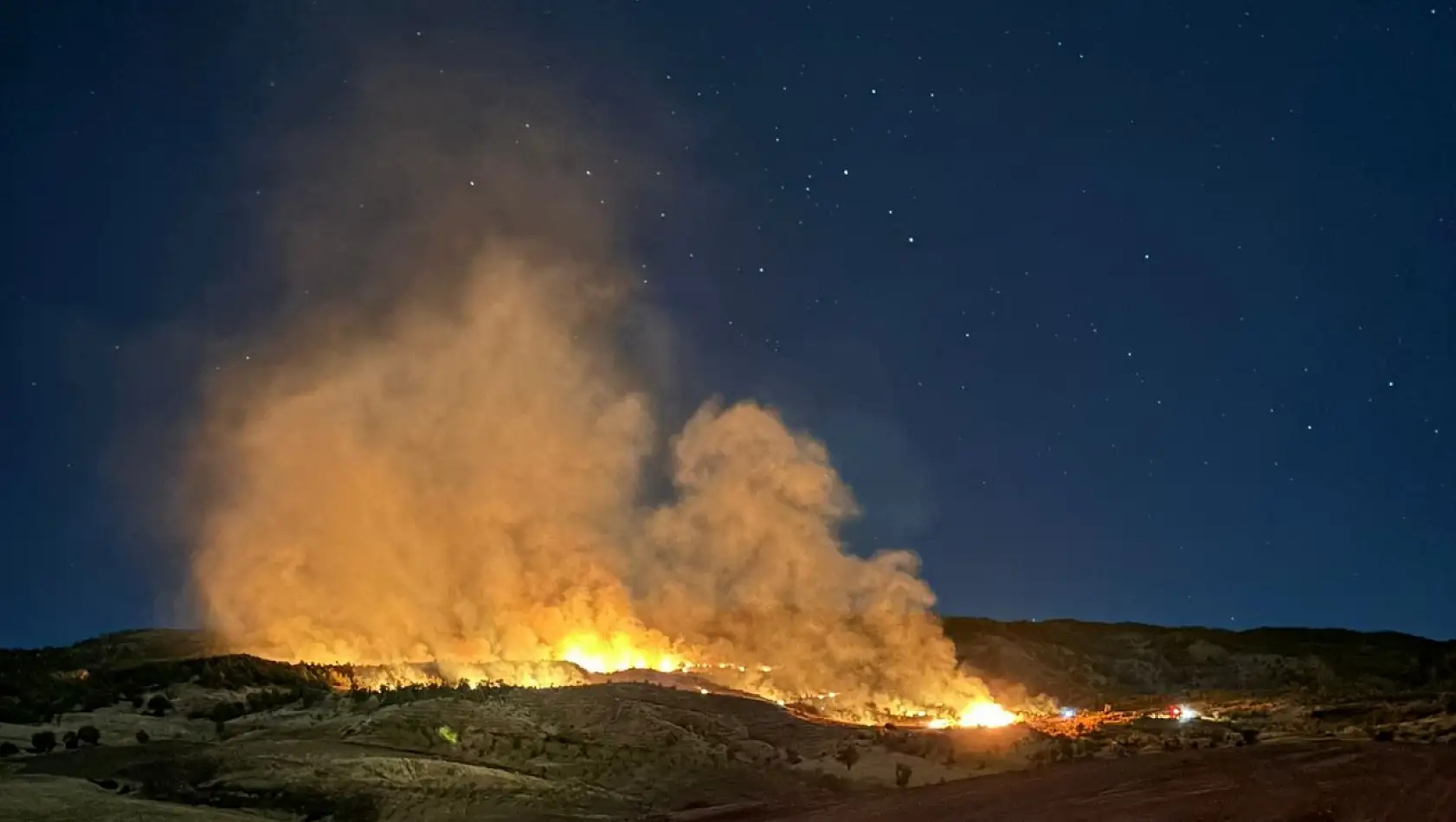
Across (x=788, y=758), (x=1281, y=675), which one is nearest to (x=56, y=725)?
(x=788, y=758)

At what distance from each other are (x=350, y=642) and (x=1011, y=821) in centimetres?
3141

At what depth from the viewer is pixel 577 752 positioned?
21.6 metres

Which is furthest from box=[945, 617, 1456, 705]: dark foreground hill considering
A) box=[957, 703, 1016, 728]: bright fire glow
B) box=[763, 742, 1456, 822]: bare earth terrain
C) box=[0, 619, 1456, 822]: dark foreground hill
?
box=[763, 742, 1456, 822]: bare earth terrain

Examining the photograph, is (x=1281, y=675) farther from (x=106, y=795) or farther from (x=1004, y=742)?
(x=106, y=795)

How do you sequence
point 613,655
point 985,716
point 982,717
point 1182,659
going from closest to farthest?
point 982,717, point 985,716, point 613,655, point 1182,659

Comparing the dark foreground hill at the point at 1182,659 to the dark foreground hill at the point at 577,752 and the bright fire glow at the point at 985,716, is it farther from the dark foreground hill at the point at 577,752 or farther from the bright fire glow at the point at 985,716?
the dark foreground hill at the point at 577,752

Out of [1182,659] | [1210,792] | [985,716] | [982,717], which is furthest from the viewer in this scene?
[1182,659]

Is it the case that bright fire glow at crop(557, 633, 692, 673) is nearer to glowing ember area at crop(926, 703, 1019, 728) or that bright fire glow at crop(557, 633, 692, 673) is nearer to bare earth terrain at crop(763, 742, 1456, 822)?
glowing ember area at crop(926, 703, 1019, 728)

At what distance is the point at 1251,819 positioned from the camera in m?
13.3

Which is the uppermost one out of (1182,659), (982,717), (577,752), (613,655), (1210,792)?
(613,655)

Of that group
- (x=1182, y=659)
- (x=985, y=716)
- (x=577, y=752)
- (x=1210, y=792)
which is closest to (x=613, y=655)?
(x=985, y=716)

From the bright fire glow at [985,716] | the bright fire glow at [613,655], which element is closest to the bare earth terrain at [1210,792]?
the bright fire glow at [985,716]

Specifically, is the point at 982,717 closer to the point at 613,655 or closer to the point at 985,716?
the point at 985,716

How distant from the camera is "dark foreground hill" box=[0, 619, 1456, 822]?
16188 mm
